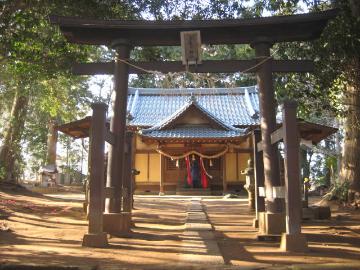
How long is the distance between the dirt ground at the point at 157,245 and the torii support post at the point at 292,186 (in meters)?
0.24

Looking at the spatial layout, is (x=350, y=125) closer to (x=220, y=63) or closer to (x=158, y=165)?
(x=220, y=63)

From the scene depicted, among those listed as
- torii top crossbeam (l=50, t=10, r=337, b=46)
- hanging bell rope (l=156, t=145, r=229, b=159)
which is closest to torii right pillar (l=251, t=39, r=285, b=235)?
torii top crossbeam (l=50, t=10, r=337, b=46)

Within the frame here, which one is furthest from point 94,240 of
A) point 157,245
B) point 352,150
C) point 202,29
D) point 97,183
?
point 352,150

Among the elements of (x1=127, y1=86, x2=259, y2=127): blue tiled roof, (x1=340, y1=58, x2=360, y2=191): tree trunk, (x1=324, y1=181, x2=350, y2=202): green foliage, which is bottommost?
(x1=324, y1=181, x2=350, y2=202): green foliage

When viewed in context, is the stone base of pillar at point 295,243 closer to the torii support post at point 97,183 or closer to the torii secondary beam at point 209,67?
the torii support post at point 97,183

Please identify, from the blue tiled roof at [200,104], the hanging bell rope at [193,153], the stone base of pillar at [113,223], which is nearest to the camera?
the stone base of pillar at [113,223]

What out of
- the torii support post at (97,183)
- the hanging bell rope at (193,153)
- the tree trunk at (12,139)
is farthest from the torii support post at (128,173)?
the hanging bell rope at (193,153)

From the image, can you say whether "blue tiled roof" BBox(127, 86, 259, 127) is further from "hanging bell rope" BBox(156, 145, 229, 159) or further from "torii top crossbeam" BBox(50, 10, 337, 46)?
"torii top crossbeam" BBox(50, 10, 337, 46)

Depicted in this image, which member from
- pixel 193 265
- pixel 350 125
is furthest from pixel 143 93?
pixel 193 265

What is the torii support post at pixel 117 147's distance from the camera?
7.72 meters

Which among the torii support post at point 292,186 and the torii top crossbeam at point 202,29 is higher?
the torii top crossbeam at point 202,29

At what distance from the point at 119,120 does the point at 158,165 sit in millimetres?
15870

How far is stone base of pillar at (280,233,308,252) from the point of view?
6.08 metres

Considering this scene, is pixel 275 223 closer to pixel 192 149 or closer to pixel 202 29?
pixel 202 29
